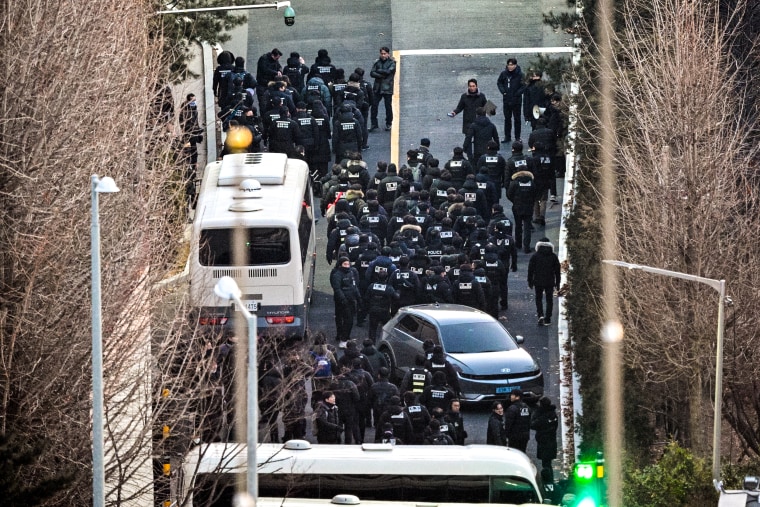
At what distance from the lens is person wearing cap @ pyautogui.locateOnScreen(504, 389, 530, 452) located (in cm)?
2572

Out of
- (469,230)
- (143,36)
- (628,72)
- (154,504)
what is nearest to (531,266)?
(469,230)

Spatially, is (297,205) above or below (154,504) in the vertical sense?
above

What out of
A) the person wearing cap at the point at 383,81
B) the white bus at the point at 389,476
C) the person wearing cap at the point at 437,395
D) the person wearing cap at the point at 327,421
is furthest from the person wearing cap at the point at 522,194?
the white bus at the point at 389,476

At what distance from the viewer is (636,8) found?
30641 millimetres

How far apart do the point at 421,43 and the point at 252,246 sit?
18.5 metres

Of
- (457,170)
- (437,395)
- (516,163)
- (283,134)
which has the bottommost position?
(437,395)

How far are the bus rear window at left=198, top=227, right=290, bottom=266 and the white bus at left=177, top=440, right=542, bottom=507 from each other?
6.95 metres

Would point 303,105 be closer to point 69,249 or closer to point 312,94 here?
point 312,94

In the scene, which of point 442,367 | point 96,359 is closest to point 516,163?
point 442,367

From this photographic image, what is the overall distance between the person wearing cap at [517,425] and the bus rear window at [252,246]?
5619 mm

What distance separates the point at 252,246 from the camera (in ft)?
96.6

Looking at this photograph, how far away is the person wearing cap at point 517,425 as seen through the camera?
2572 centimetres

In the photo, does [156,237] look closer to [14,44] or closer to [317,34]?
[14,44]

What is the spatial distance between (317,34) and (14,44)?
24.6 meters
